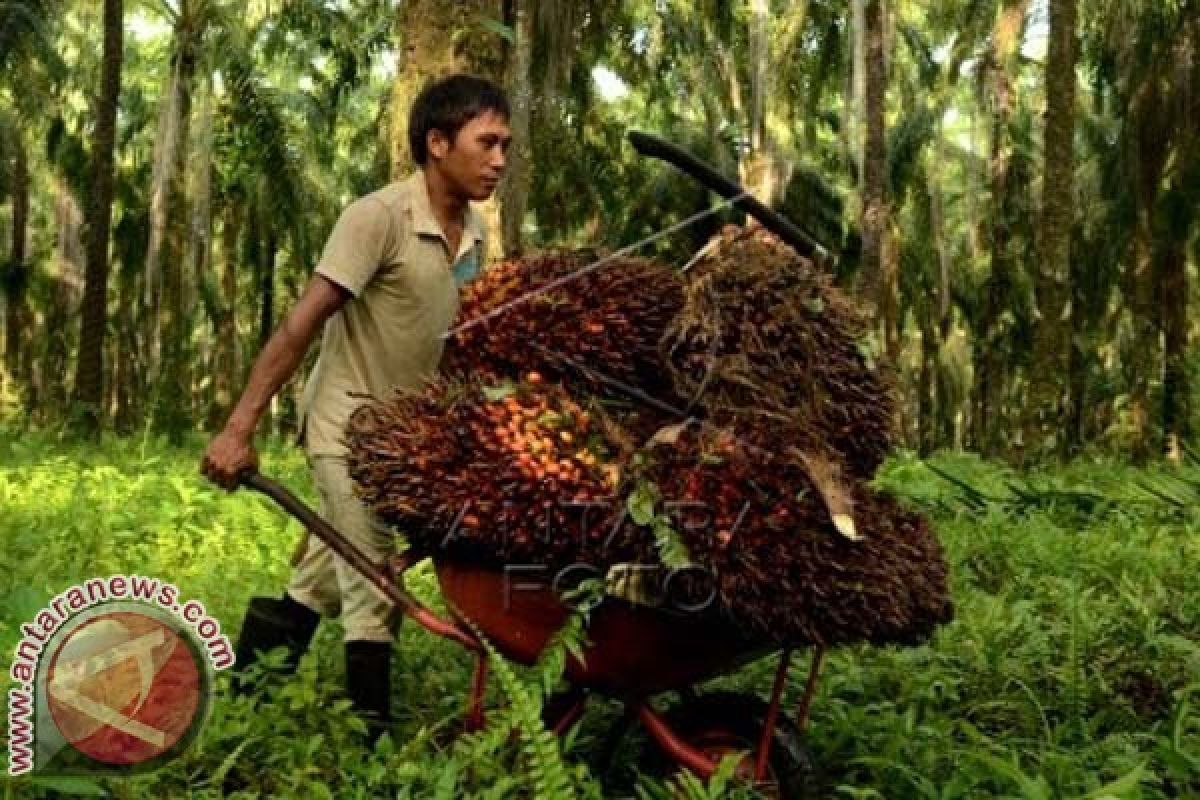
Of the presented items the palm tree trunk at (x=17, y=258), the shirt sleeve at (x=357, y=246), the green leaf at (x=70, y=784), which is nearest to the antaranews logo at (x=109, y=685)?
the green leaf at (x=70, y=784)

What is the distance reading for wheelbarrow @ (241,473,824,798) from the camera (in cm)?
305

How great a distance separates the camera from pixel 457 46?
5930 mm

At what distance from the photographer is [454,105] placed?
11.8 feet

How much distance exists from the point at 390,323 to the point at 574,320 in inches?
23.9

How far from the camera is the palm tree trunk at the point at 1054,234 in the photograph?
1165 centimetres

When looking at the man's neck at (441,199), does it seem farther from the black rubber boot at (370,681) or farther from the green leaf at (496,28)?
the green leaf at (496,28)

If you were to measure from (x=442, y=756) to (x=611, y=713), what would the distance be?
35.5 inches

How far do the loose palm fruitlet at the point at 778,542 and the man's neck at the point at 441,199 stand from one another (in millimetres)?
1047

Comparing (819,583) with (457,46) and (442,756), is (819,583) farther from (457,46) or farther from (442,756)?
(457,46)

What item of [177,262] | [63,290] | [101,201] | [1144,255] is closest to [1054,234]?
[1144,255]

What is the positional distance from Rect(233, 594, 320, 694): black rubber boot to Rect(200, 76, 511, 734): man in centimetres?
27

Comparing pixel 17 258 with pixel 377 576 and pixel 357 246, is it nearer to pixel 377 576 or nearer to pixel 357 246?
pixel 357 246

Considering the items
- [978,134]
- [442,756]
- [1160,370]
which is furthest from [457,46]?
[978,134]

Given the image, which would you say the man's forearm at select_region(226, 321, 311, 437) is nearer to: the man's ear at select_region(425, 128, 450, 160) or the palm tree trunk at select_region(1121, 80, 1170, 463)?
the man's ear at select_region(425, 128, 450, 160)
